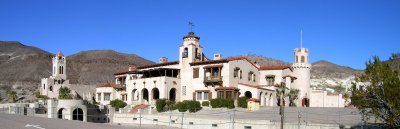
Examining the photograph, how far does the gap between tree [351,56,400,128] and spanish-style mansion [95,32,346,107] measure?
103 ft

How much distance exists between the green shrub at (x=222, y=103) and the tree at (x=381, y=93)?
28.6 meters

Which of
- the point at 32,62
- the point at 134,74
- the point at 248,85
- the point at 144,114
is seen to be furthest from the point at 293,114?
the point at 32,62

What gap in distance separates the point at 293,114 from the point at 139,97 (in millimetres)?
25584

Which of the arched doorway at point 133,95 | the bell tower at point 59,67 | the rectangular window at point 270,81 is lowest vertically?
the arched doorway at point 133,95

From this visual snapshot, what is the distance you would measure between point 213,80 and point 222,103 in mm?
4626

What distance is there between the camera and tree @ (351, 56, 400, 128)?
61.6ft

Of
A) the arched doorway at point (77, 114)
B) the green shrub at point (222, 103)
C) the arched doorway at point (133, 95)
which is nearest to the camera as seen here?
the green shrub at point (222, 103)

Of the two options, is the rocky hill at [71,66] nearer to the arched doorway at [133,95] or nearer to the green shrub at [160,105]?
the arched doorway at [133,95]

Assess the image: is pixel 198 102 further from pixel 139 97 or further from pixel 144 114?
pixel 139 97

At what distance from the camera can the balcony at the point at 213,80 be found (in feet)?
175

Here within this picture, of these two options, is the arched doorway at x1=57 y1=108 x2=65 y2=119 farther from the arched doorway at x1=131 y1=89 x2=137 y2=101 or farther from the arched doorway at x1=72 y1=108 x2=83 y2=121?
the arched doorway at x1=131 y1=89 x2=137 y2=101

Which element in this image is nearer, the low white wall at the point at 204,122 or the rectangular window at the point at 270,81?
the low white wall at the point at 204,122

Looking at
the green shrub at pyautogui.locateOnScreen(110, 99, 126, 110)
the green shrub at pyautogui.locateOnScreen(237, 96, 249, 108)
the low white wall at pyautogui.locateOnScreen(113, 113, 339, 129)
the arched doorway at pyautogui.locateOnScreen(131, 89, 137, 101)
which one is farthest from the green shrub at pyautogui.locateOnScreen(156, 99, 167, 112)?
the arched doorway at pyautogui.locateOnScreen(131, 89, 137, 101)

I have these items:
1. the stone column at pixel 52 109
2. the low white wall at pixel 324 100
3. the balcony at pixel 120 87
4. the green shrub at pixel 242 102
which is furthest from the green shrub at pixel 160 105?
the low white wall at pixel 324 100
